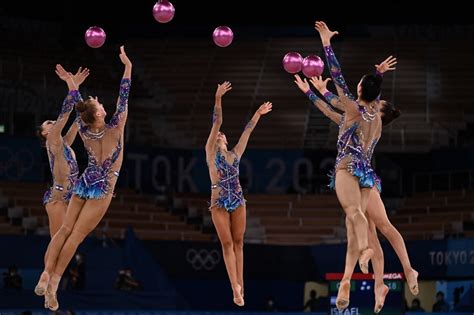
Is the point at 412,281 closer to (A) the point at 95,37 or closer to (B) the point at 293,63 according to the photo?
(B) the point at 293,63

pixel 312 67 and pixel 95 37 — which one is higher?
pixel 95 37

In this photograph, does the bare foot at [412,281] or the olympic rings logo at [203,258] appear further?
the olympic rings logo at [203,258]

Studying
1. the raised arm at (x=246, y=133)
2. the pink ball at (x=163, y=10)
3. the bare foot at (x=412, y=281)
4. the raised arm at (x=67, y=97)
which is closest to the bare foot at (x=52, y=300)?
the raised arm at (x=67, y=97)

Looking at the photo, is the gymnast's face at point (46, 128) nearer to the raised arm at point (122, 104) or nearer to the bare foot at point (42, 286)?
the raised arm at point (122, 104)

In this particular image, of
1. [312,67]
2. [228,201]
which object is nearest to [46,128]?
[228,201]

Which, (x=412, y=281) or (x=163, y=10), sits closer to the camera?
(x=412, y=281)

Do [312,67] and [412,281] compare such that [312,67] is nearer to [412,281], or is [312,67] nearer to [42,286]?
[412,281]

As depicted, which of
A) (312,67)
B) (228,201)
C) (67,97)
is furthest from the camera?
(228,201)

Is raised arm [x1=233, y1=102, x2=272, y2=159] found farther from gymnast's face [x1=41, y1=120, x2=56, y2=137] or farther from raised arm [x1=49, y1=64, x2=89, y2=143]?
gymnast's face [x1=41, y1=120, x2=56, y2=137]

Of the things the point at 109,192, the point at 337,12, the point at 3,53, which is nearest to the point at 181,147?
the point at 3,53

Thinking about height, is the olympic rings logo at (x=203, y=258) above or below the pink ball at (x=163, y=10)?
below

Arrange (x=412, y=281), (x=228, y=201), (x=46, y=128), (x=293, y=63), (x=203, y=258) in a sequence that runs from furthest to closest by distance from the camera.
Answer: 1. (x=203, y=258)
2. (x=228, y=201)
3. (x=293, y=63)
4. (x=46, y=128)
5. (x=412, y=281)

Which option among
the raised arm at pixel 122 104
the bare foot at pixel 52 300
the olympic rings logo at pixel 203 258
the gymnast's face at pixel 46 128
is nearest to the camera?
the bare foot at pixel 52 300

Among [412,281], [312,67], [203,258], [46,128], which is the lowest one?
[203,258]
